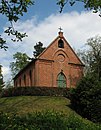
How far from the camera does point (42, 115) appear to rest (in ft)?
35.4

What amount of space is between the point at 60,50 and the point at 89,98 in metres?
26.5

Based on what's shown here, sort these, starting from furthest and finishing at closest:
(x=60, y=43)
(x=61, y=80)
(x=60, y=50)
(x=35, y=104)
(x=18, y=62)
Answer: (x=18, y=62) < (x=60, y=43) < (x=60, y=50) < (x=61, y=80) < (x=35, y=104)

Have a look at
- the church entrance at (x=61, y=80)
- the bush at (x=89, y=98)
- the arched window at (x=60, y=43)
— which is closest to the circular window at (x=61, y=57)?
the arched window at (x=60, y=43)

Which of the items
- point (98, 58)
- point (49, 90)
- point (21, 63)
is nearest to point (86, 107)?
point (49, 90)

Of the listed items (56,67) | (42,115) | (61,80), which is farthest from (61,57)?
(42,115)

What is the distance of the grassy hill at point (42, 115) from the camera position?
912cm

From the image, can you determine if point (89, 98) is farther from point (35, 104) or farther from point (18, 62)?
point (18, 62)

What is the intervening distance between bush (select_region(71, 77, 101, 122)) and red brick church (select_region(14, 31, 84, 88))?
837 inches

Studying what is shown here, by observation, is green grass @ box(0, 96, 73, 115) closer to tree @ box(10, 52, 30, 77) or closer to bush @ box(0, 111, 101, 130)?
bush @ box(0, 111, 101, 130)

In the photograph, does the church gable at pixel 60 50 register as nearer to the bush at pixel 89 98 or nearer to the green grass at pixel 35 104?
the green grass at pixel 35 104

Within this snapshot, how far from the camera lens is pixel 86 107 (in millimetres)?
27531

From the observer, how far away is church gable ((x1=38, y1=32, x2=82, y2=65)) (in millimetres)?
51906

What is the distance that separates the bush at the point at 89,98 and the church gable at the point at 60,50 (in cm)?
2278

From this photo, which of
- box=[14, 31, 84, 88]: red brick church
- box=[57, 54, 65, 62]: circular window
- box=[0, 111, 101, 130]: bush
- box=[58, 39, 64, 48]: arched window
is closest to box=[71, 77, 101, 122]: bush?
box=[0, 111, 101, 130]: bush
